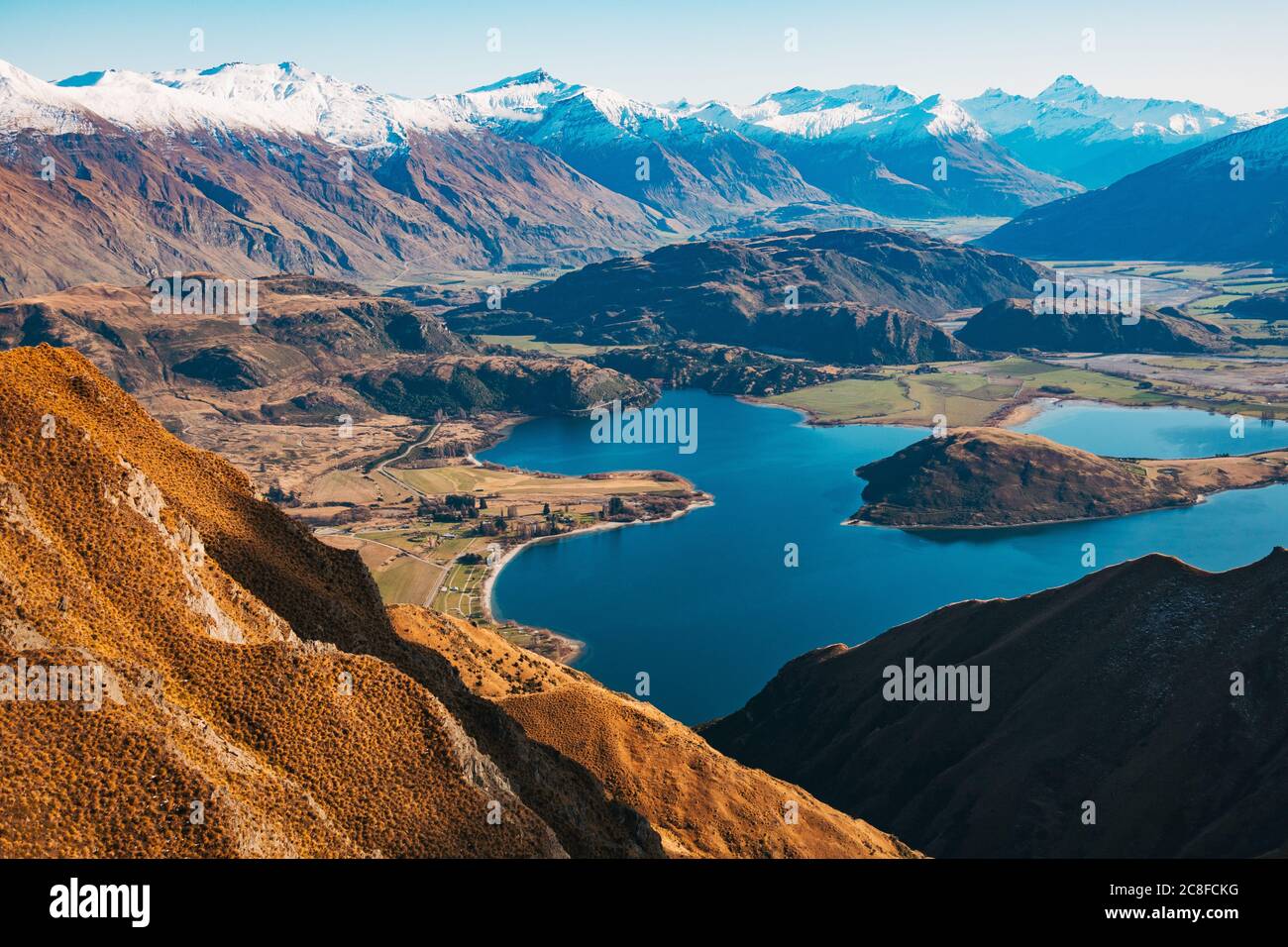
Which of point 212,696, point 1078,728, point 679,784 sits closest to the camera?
point 212,696

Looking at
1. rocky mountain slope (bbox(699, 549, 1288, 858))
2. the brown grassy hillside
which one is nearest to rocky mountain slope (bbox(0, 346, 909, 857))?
the brown grassy hillside

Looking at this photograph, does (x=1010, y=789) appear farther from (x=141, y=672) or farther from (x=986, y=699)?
(x=141, y=672)

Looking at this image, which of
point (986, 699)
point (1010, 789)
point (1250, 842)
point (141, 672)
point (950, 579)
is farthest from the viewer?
point (950, 579)

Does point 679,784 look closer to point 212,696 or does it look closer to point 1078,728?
point 1078,728

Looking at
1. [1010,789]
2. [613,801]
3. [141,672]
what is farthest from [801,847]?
[141,672]

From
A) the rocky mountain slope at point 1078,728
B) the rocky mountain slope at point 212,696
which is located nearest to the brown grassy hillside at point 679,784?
the rocky mountain slope at point 212,696

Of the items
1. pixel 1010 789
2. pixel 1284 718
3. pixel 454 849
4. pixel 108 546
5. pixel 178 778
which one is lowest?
pixel 1010 789

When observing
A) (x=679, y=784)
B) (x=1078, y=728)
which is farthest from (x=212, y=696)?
(x=1078, y=728)
